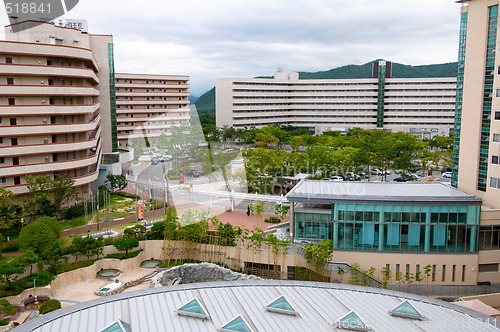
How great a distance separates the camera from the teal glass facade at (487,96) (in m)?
24.8

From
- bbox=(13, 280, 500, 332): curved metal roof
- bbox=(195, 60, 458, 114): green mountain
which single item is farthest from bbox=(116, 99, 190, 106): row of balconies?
bbox=(13, 280, 500, 332): curved metal roof

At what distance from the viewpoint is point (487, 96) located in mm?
25109

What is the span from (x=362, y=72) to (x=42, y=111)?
12386 centimetres

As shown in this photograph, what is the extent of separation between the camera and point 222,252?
24703 millimetres

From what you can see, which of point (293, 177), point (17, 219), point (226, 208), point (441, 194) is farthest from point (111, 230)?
point (441, 194)

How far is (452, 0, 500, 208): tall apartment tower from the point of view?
79.5ft

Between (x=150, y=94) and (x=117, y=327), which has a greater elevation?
(x=150, y=94)

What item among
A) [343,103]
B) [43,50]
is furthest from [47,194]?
[343,103]

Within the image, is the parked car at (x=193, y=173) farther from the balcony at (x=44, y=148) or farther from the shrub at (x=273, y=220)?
the shrub at (x=273, y=220)

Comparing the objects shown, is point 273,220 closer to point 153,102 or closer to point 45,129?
point 45,129

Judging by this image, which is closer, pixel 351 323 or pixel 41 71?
pixel 351 323

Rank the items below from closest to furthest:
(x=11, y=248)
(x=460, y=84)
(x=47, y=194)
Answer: (x=11, y=248)
(x=460, y=84)
(x=47, y=194)

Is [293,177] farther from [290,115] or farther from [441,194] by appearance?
[290,115]

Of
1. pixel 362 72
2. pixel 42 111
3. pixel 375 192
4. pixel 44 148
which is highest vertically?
pixel 362 72
